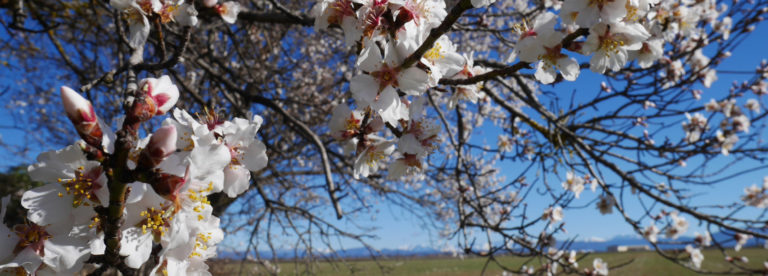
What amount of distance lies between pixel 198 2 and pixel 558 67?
1780 mm

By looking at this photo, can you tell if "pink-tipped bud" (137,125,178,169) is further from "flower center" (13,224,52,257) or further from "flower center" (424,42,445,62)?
"flower center" (424,42,445,62)

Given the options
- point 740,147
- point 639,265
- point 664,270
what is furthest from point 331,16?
point 639,265

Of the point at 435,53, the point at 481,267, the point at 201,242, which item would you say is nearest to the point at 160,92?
the point at 201,242

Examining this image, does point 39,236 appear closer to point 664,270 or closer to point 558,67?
point 558,67

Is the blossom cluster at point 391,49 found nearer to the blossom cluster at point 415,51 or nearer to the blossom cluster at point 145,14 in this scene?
the blossom cluster at point 415,51

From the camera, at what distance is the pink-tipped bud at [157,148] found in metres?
0.70

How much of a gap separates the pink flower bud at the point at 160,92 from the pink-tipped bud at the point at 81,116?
0.42ft

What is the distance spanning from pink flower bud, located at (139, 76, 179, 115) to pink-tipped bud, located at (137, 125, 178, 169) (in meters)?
0.18

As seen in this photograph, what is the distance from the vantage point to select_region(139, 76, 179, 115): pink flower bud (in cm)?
86

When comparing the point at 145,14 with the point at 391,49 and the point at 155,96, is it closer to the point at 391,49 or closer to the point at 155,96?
the point at 155,96

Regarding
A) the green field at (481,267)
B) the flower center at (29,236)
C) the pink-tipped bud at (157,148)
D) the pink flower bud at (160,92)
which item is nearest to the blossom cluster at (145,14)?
the pink flower bud at (160,92)

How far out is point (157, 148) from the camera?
707mm

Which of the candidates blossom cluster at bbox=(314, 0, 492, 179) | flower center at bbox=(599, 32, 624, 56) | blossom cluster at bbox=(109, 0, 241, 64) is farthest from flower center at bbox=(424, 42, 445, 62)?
blossom cluster at bbox=(109, 0, 241, 64)

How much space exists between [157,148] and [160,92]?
9.0 inches
